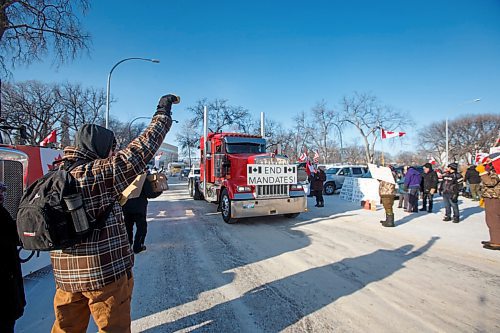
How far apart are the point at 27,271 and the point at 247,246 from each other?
12.6 ft

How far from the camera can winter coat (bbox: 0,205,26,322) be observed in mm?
2084

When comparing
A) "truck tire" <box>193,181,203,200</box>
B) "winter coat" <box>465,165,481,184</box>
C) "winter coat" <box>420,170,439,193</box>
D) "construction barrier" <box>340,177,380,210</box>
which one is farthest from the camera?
"truck tire" <box>193,181,203,200</box>

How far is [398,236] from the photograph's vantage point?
695 centimetres

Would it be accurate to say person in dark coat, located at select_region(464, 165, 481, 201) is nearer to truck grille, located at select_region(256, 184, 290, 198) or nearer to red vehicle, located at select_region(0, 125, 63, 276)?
truck grille, located at select_region(256, 184, 290, 198)

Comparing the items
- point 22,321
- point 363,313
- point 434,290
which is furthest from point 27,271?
point 434,290

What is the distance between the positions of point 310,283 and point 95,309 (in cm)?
310

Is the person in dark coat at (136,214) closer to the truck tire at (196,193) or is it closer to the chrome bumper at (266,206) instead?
the chrome bumper at (266,206)

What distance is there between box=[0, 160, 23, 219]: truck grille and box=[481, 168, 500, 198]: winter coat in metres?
8.58

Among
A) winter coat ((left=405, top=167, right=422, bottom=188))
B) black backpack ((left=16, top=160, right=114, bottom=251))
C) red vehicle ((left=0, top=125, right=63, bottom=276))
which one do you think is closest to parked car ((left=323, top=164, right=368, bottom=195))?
winter coat ((left=405, top=167, right=422, bottom=188))

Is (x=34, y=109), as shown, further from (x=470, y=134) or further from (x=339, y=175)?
(x=470, y=134)

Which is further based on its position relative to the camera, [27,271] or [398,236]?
[398,236]

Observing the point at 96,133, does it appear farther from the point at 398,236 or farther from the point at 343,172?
the point at 343,172

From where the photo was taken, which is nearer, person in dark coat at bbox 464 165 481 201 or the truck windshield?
the truck windshield

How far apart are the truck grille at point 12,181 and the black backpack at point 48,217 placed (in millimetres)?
A: 2590
